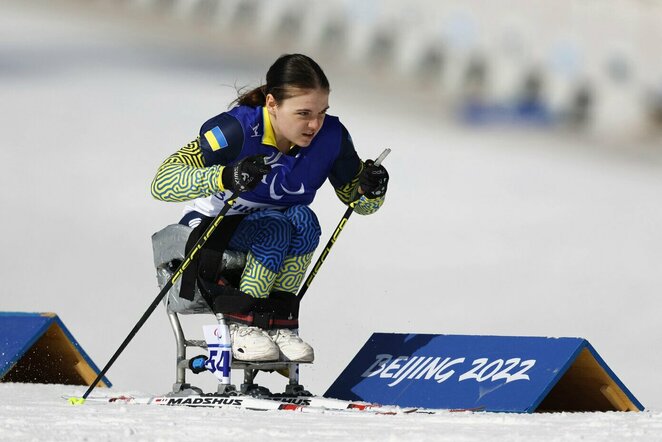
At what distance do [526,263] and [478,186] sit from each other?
4.00 m

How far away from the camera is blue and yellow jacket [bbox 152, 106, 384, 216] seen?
3.76 m

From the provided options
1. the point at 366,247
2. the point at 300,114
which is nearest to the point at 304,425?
the point at 300,114

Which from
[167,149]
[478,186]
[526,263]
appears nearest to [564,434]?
[526,263]

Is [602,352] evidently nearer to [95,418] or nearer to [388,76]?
[95,418]

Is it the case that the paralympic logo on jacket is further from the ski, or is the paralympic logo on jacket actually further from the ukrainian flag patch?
the ski

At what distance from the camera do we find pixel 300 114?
3789 mm

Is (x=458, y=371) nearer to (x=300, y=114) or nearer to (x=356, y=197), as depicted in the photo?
(x=356, y=197)

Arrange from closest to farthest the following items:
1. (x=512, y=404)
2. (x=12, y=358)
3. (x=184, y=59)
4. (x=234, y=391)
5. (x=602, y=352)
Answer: (x=512, y=404)
(x=234, y=391)
(x=12, y=358)
(x=602, y=352)
(x=184, y=59)

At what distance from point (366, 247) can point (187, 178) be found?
6.18m

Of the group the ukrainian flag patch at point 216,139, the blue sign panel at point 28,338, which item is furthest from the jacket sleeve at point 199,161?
the blue sign panel at point 28,338

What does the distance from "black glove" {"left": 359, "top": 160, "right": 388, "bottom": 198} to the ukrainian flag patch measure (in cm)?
43

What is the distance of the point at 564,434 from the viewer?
2.77m

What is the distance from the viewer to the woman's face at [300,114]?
3.78 m

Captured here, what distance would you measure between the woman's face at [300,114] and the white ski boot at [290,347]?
0.58 metres
